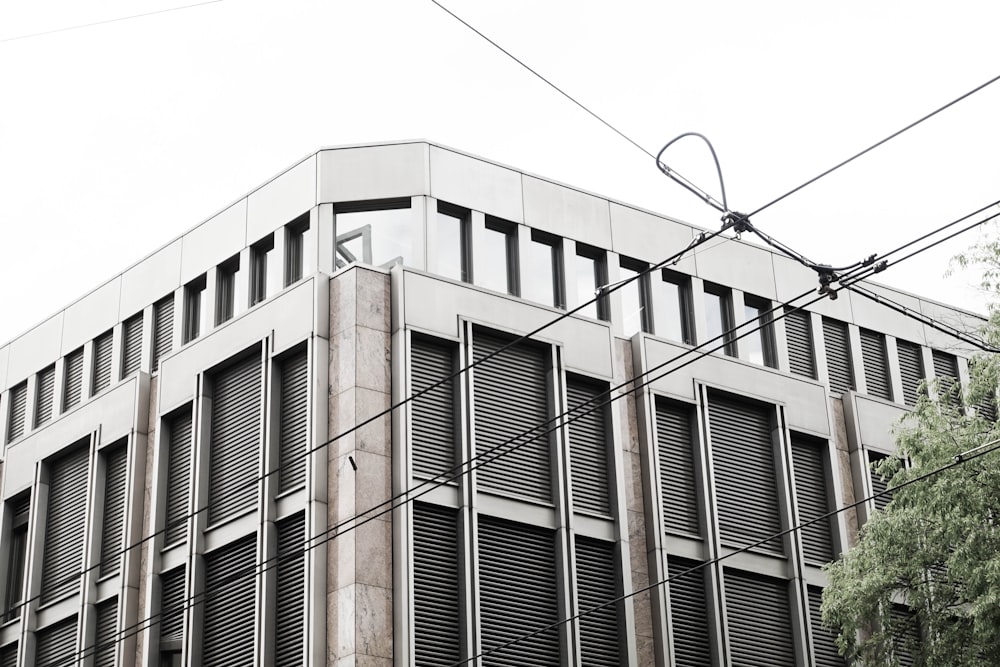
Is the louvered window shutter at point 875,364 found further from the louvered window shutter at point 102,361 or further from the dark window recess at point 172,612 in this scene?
the louvered window shutter at point 102,361

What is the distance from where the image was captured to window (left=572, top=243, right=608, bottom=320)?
32.8 meters

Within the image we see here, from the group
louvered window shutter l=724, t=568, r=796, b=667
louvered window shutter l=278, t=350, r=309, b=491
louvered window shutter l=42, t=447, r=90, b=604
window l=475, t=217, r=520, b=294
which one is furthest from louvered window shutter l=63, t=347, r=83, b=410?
louvered window shutter l=724, t=568, r=796, b=667

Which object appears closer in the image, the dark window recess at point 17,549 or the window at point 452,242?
the window at point 452,242

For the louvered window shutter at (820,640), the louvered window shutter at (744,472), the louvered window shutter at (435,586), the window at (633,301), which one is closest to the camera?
the louvered window shutter at (435,586)

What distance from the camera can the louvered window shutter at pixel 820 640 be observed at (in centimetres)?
3191

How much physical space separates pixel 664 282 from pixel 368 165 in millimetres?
7828

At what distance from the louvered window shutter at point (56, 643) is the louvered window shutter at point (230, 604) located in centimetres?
506

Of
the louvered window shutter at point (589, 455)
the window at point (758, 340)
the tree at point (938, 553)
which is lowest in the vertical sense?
the tree at point (938, 553)

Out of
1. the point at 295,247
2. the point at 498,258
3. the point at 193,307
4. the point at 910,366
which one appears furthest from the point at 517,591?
the point at 910,366

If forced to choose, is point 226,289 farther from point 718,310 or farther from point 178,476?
point 718,310

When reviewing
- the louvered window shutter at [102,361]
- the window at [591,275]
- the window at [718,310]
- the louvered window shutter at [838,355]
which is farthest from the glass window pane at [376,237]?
the louvered window shutter at [838,355]

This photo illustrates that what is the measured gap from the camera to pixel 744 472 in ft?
108

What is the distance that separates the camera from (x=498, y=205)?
3175 centimetres

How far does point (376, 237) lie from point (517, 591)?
7956 mm
